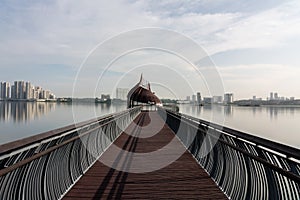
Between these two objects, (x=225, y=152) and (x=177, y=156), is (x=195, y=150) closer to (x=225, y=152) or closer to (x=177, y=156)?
(x=177, y=156)

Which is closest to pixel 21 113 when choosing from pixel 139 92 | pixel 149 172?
pixel 139 92

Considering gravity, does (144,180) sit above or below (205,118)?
above

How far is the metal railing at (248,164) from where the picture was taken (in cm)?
305

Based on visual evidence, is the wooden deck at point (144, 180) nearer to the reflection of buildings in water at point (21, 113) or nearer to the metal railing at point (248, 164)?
the metal railing at point (248, 164)

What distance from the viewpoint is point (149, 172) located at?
6.83 metres

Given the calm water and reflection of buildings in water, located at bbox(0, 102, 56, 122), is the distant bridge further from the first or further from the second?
reflection of buildings in water, located at bbox(0, 102, 56, 122)

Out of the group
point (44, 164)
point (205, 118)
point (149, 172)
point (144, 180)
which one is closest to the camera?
point (44, 164)

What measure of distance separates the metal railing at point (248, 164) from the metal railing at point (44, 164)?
2.48 meters

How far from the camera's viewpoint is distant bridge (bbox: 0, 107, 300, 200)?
323cm

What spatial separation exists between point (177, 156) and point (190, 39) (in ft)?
33.8

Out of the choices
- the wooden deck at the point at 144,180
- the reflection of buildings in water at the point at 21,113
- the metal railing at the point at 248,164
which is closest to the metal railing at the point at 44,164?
the wooden deck at the point at 144,180

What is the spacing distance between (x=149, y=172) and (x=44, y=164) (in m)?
2.95

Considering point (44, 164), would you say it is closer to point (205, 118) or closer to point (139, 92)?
point (139, 92)

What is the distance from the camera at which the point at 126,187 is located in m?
5.55
